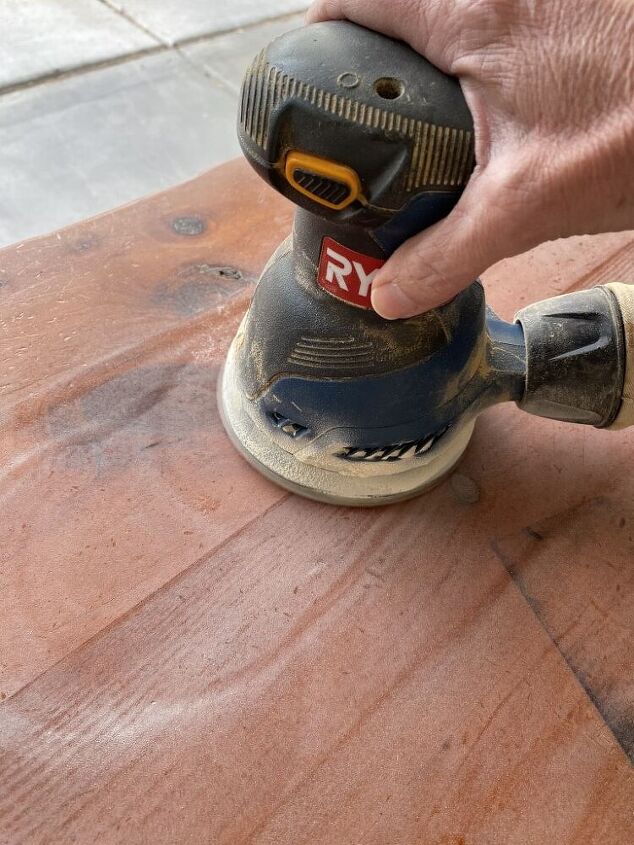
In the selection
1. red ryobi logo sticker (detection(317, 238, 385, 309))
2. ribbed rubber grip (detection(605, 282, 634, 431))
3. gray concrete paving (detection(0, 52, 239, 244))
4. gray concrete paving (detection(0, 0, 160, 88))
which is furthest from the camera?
gray concrete paving (detection(0, 0, 160, 88))

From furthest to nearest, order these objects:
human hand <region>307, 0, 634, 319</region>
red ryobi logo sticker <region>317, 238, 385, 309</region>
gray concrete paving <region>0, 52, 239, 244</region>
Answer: gray concrete paving <region>0, 52, 239, 244</region> < red ryobi logo sticker <region>317, 238, 385, 309</region> < human hand <region>307, 0, 634, 319</region>

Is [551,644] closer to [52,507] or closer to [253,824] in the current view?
[253,824]

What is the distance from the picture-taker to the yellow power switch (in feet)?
1.75

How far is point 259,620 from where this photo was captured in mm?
697

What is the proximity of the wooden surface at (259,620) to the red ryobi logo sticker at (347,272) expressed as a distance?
233 millimetres

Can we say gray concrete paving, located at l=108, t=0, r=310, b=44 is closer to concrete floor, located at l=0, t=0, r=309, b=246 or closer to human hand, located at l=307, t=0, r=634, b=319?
concrete floor, located at l=0, t=0, r=309, b=246

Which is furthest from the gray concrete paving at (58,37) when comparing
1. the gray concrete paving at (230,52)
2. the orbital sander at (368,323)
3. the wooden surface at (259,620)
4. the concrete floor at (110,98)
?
the orbital sander at (368,323)

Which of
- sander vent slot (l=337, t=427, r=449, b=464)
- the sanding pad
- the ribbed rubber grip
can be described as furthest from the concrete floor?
the ribbed rubber grip

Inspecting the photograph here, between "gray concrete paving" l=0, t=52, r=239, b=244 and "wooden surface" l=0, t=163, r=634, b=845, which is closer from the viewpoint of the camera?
"wooden surface" l=0, t=163, r=634, b=845

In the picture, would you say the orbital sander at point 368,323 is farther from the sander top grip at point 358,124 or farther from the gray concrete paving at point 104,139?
the gray concrete paving at point 104,139

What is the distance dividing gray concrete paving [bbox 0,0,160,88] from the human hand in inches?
49.0

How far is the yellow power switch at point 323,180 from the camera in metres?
0.53

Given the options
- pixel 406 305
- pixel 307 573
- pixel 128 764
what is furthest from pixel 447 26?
pixel 128 764

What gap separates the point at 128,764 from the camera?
602 millimetres
